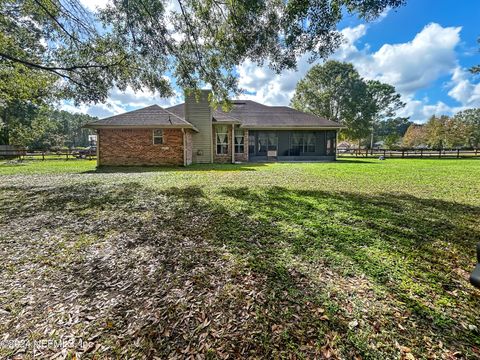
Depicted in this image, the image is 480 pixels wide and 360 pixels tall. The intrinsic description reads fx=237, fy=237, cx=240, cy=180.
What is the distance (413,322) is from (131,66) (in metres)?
10.7

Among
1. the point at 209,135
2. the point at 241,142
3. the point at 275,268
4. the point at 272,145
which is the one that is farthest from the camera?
the point at 272,145

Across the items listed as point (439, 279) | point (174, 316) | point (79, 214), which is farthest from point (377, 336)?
point (79, 214)

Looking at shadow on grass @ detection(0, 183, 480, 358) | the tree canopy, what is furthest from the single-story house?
shadow on grass @ detection(0, 183, 480, 358)

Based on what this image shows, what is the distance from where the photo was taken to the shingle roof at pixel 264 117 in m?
18.7

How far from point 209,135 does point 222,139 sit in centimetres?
109

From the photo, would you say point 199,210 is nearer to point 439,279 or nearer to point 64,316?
point 64,316

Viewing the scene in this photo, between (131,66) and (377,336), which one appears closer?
(377,336)

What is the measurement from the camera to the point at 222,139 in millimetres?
17469

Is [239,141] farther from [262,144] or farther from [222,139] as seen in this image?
[262,144]

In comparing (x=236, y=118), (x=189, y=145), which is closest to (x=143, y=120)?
(x=189, y=145)

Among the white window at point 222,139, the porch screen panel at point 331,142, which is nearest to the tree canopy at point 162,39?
the white window at point 222,139

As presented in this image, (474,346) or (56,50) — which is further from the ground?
(56,50)

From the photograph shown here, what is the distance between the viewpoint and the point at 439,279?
98.9 inches

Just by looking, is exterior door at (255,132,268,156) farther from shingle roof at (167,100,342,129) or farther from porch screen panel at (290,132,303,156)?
porch screen panel at (290,132,303,156)
